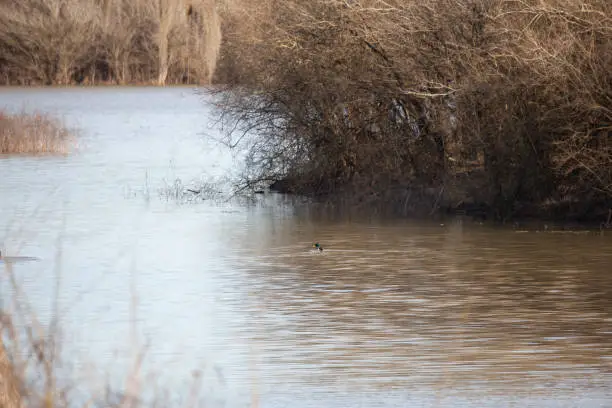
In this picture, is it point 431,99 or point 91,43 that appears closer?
point 431,99

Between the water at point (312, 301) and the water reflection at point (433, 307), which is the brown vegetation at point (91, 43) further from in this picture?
the water reflection at point (433, 307)

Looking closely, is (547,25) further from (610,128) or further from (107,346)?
(107,346)

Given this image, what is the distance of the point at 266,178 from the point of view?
75.7 feet

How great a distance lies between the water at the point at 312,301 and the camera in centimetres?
957

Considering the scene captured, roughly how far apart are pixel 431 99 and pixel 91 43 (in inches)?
2239

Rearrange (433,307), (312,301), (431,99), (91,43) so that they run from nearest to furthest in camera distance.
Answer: (433,307) < (312,301) < (431,99) < (91,43)

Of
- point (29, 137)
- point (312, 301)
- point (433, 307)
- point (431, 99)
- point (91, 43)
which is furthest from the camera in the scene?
point (91, 43)

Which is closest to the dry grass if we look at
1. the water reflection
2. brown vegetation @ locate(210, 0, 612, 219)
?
brown vegetation @ locate(210, 0, 612, 219)

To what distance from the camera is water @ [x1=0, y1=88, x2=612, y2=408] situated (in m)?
9.57

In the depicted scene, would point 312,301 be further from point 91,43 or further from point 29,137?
point 91,43

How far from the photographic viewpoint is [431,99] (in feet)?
66.3

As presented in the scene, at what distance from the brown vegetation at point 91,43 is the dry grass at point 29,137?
37.4 metres

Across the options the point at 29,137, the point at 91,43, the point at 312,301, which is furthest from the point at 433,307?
the point at 91,43

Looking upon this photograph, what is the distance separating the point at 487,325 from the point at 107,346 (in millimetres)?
3183
